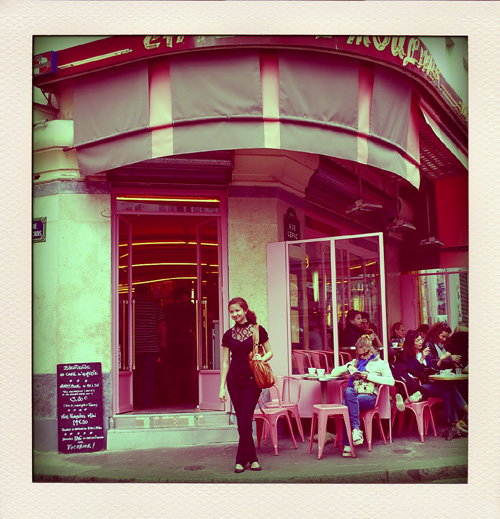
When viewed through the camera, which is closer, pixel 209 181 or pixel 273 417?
pixel 273 417

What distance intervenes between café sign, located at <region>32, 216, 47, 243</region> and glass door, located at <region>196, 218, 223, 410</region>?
6.16 ft

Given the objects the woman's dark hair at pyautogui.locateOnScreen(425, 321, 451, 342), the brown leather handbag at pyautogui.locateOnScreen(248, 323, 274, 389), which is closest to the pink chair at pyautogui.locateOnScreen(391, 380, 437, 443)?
the woman's dark hair at pyautogui.locateOnScreen(425, 321, 451, 342)

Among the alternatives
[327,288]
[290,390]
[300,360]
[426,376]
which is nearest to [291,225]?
[327,288]

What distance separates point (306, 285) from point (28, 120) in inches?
147

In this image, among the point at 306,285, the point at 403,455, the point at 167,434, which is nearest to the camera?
the point at 403,455

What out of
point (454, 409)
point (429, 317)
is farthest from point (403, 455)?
point (429, 317)

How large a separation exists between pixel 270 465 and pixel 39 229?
363cm

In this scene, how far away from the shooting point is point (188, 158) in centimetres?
846

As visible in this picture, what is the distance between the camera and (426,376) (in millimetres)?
8828

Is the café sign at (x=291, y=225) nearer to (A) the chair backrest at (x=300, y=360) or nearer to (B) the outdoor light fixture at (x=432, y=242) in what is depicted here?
(A) the chair backrest at (x=300, y=360)

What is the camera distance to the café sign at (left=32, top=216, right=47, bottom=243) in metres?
8.27

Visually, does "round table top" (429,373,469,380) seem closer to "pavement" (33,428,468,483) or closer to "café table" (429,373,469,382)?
"café table" (429,373,469,382)

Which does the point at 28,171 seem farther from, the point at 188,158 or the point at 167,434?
the point at 167,434

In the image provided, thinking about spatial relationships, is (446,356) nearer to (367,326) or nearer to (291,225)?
(367,326)
